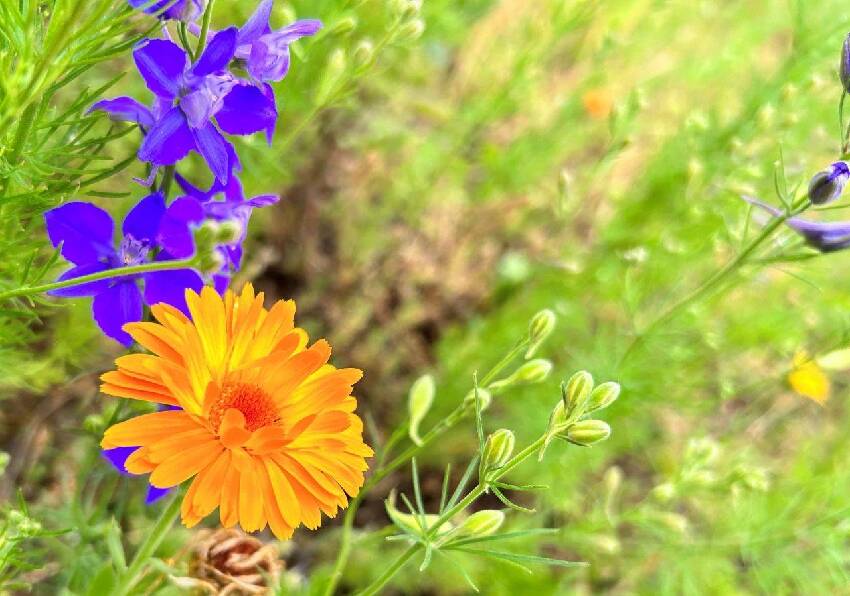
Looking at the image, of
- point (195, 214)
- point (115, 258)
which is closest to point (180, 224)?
point (195, 214)

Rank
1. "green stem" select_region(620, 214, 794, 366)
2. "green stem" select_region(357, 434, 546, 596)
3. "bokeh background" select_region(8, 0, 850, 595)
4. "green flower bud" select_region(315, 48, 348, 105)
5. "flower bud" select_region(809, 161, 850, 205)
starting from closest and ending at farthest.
→ 1. "green stem" select_region(357, 434, 546, 596)
2. "flower bud" select_region(809, 161, 850, 205)
3. "green stem" select_region(620, 214, 794, 366)
4. "green flower bud" select_region(315, 48, 348, 105)
5. "bokeh background" select_region(8, 0, 850, 595)

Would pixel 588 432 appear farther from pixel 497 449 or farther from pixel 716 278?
pixel 716 278

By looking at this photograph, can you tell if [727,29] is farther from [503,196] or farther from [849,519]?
[849,519]

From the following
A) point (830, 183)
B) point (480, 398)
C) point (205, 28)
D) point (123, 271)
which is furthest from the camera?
point (480, 398)

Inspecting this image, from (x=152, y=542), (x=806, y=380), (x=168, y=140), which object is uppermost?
(x=168, y=140)

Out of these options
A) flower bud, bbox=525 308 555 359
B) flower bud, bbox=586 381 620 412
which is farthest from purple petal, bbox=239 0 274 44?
flower bud, bbox=586 381 620 412

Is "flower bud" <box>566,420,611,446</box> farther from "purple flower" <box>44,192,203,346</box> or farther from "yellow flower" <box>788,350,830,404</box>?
"yellow flower" <box>788,350,830,404</box>
